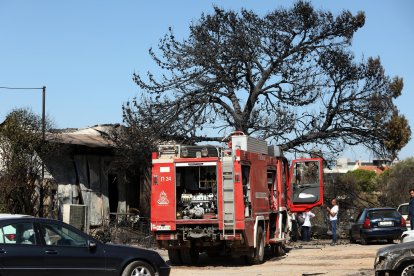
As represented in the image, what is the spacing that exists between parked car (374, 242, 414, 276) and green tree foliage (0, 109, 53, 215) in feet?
45.3

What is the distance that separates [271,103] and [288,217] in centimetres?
1000

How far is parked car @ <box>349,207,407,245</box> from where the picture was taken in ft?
75.3

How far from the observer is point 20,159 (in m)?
21.7

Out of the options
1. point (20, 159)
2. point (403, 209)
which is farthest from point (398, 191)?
point (20, 159)

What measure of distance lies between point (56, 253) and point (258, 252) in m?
7.61

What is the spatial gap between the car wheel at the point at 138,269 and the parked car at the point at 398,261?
13.3ft

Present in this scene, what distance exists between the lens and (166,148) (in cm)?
1673

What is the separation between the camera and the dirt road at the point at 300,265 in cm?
1473

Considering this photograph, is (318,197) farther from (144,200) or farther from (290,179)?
(144,200)

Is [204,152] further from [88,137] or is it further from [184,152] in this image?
[88,137]

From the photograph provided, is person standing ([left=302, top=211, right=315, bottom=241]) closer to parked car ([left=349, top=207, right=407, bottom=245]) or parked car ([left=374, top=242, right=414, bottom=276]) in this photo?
parked car ([left=349, top=207, right=407, bottom=245])

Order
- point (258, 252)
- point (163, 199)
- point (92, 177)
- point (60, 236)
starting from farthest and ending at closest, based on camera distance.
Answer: point (92, 177) → point (258, 252) → point (163, 199) → point (60, 236)

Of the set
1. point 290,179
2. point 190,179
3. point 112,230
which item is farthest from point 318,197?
point 112,230

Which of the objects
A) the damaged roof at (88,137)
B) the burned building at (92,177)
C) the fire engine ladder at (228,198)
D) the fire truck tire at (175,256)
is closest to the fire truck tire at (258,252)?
the fire engine ladder at (228,198)
